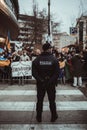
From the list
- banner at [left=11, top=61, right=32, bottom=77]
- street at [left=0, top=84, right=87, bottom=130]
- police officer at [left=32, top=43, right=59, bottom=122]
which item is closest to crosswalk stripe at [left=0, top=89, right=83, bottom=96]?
street at [left=0, top=84, right=87, bottom=130]

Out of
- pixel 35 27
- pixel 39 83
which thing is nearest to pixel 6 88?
pixel 39 83

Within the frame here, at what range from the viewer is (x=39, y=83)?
8078 mm

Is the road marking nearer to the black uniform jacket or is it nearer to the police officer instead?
the police officer

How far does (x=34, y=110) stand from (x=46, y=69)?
1.90 metres

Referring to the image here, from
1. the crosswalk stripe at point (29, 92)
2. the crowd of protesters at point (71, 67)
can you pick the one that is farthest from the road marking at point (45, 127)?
the crowd of protesters at point (71, 67)

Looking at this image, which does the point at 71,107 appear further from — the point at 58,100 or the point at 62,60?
the point at 62,60

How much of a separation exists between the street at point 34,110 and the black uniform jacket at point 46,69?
3.37 ft

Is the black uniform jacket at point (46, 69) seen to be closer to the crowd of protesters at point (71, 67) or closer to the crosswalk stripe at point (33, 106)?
the crosswalk stripe at point (33, 106)

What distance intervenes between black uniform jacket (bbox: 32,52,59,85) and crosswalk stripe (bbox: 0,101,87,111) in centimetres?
181

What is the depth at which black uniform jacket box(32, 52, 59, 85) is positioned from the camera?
7.97 metres

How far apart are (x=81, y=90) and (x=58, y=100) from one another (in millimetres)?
2771

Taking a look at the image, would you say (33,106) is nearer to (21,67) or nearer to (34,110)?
(34,110)

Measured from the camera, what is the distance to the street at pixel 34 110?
7715 millimetres

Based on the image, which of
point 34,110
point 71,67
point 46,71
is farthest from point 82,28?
point 46,71
